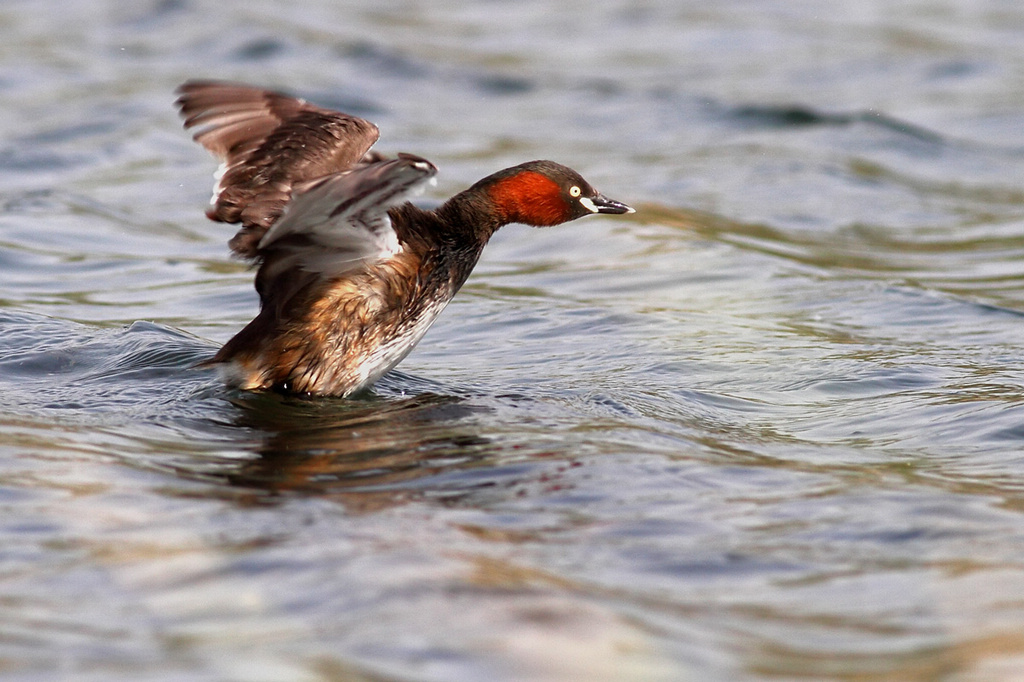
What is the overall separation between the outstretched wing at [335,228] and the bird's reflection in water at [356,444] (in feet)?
1.83

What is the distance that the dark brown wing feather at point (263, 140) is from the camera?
658 centimetres

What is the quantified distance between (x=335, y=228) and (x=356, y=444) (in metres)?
0.92

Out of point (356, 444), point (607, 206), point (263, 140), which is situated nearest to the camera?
point (356, 444)

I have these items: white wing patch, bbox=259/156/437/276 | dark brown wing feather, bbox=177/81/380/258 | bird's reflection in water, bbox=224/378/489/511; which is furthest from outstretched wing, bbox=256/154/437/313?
bird's reflection in water, bbox=224/378/489/511

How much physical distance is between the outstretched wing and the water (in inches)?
24.6

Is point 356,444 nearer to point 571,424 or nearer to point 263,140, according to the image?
point 571,424

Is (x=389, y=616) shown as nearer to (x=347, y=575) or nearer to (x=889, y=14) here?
(x=347, y=575)

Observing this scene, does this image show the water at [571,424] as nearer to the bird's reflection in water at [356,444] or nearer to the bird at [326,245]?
the bird's reflection in water at [356,444]

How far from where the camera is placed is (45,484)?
5.18 meters

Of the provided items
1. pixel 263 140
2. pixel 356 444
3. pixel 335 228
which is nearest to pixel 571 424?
pixel 356 444

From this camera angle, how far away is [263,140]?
6812 millimetres

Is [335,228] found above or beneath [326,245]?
above

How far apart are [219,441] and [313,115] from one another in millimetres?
1789

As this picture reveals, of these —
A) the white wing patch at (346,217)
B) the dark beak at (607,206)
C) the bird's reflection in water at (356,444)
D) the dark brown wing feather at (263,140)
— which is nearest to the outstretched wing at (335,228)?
the white wing patch at (346,217)
